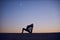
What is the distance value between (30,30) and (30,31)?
5 centimetres

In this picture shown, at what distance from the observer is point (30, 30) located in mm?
5941

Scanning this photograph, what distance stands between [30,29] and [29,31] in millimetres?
124

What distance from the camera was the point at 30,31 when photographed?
5.95 meters

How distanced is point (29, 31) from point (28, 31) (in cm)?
9

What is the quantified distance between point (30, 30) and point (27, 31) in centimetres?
20

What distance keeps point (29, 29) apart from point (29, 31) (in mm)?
124

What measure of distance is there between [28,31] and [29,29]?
11cm

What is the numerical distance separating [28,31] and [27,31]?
61mm

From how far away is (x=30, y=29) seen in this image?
232 inches

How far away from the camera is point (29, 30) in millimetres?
5910

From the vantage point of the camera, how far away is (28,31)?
19.2 ft

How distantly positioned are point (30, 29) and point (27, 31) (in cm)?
19

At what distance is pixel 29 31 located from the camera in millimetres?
5930
